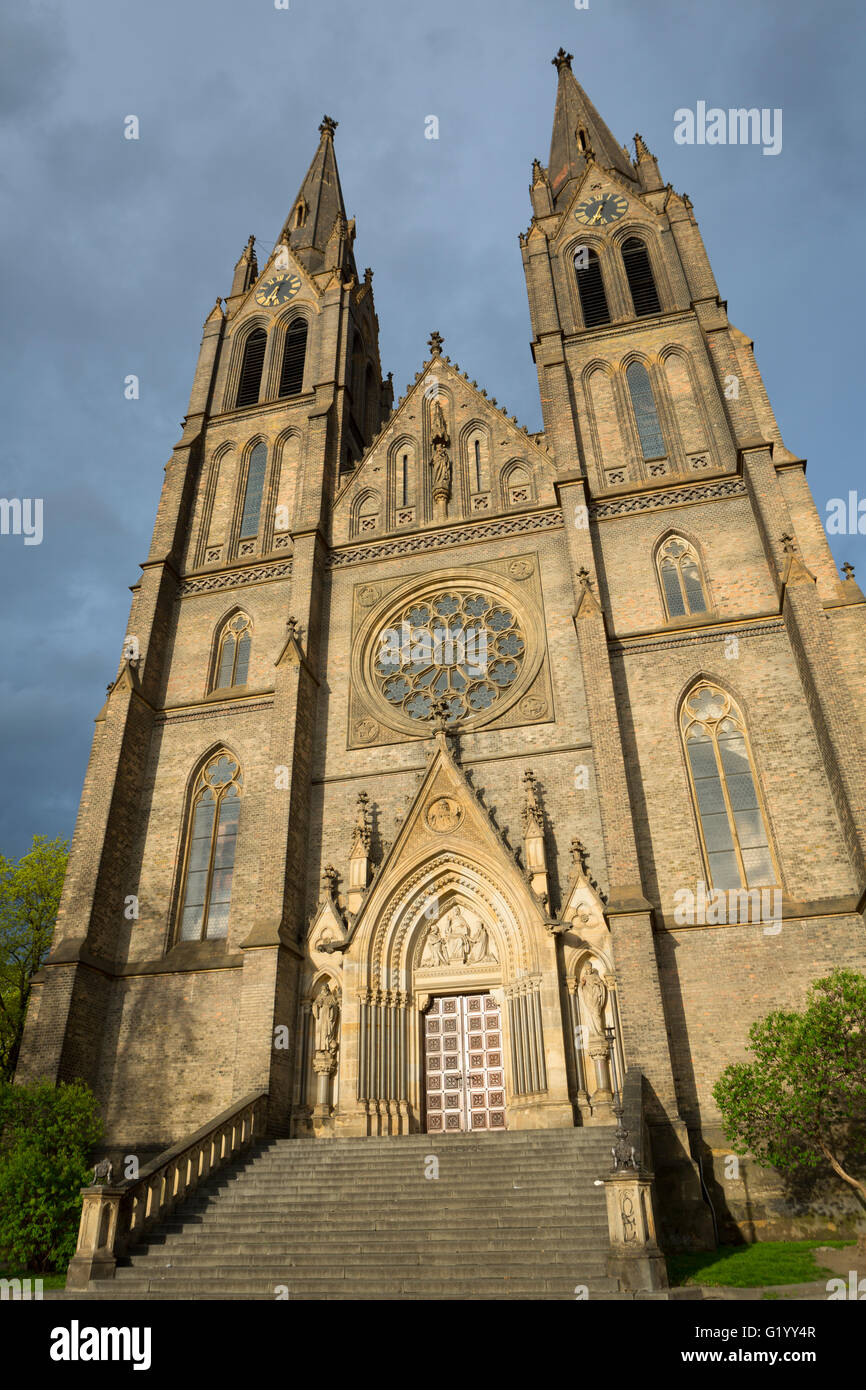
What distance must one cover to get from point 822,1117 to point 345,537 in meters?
16.6

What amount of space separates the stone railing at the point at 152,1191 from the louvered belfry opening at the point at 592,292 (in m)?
21.8

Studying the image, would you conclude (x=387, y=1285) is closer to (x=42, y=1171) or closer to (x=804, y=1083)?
(x=804, y=1083)

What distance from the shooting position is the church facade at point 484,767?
1530 cm

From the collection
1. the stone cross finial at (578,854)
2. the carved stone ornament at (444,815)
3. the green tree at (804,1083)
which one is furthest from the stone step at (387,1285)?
the carved stone ornament at (444,815)

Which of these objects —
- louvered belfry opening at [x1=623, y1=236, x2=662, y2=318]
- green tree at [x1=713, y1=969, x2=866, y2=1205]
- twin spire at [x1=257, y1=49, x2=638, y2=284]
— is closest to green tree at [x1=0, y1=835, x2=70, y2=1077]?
green tree at [x1=713, y1=969, x2=866, y2=1205]

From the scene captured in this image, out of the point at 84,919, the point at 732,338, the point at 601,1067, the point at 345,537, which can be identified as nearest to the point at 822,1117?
the point at 601,1067

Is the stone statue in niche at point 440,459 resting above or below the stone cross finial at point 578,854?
above

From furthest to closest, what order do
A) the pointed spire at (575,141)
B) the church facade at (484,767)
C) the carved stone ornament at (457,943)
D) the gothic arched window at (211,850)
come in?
the pointed spire at (575,141), the gothic arched window at (211,850), the carved stone ornament at (457,943), the church facade at (484,767)

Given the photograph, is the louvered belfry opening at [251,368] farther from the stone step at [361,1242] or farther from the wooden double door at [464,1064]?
the stone step at [361,1242]

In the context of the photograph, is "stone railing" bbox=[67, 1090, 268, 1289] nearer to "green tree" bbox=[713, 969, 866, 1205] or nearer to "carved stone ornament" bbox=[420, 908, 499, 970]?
"carved stone ornament" bbox=[420, 908, 499, 970]

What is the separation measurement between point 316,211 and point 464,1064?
30.9m

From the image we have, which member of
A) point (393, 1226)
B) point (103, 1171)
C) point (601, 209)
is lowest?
point (393, 1226)

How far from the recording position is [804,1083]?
12125mm

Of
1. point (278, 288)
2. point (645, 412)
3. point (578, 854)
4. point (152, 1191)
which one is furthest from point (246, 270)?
point (152, 1191)
